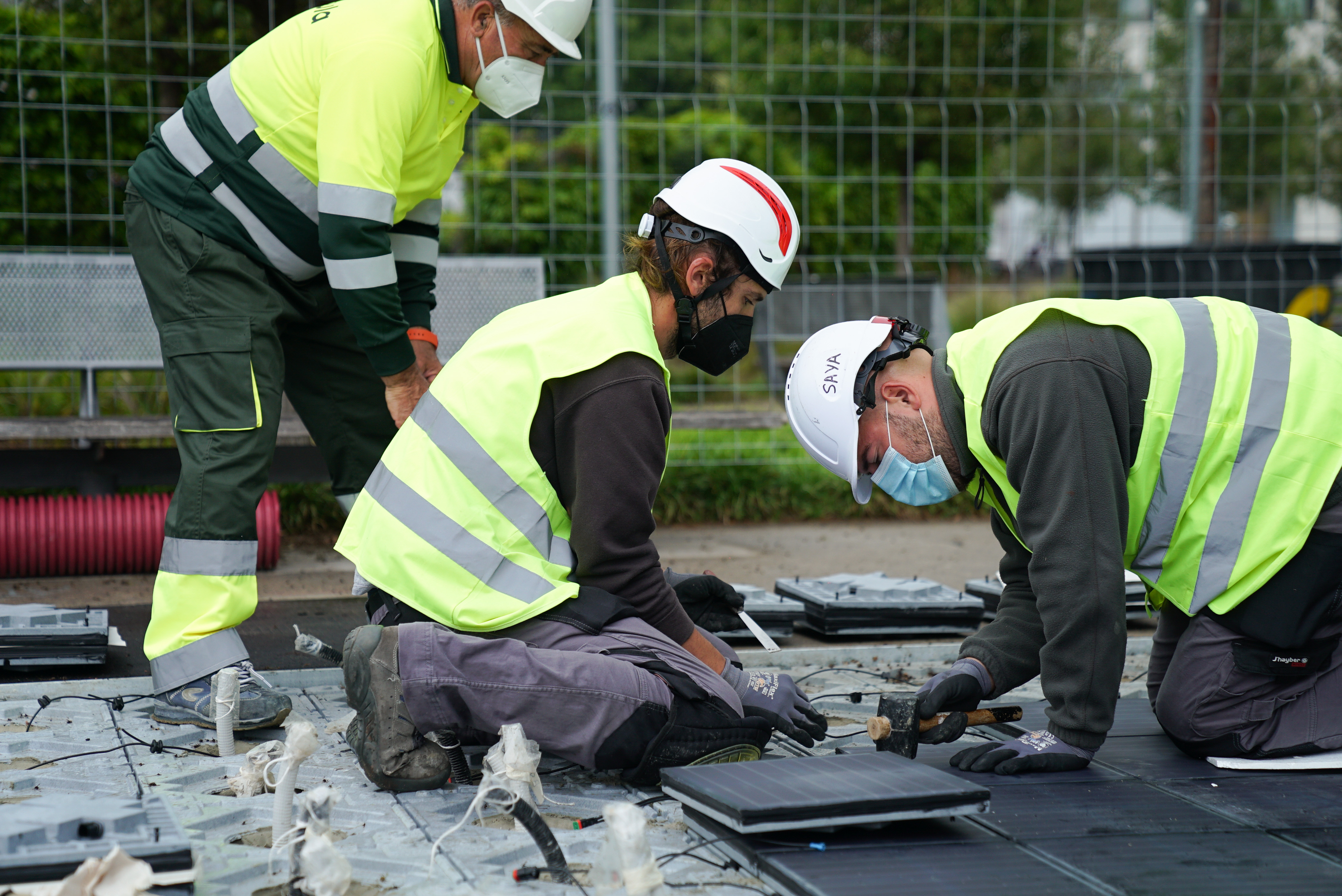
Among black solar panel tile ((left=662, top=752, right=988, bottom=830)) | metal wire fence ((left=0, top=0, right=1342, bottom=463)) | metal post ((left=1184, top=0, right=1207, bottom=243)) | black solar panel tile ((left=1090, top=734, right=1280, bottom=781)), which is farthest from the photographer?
metal post ((left=1184, top=0, right=1207, bottom=243))

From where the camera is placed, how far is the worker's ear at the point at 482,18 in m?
3.24

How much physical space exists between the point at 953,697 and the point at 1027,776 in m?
0.27

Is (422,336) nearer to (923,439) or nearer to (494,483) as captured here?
(494,483)

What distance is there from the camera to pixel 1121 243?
353 inches

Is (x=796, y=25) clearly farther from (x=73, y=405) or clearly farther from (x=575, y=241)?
(x=73, y=405)

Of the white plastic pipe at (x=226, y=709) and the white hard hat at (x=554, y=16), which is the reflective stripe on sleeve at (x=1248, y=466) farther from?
the white plastic pipe at (x=226, y=709)

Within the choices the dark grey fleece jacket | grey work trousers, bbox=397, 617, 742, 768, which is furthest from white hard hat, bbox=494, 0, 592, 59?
grey work trousers, bbox=397, 617, 742, 768

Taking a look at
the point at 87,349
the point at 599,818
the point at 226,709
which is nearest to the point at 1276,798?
the point at 599,818

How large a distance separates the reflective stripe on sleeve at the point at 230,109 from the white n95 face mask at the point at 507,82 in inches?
24.2

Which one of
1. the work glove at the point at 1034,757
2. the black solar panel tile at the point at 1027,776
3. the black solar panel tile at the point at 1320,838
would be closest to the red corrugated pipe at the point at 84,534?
the black solar panel tile at the point at 1027,776

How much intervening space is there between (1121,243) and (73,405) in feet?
23.1

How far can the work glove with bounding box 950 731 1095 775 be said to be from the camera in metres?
2.55

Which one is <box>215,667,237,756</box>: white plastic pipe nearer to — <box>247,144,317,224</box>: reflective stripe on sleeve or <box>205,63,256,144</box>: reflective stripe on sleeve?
<box>247,144,317,224</box>: reflective stripe on sleeve

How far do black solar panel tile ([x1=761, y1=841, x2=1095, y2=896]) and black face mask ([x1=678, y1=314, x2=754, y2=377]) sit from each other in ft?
3.75
